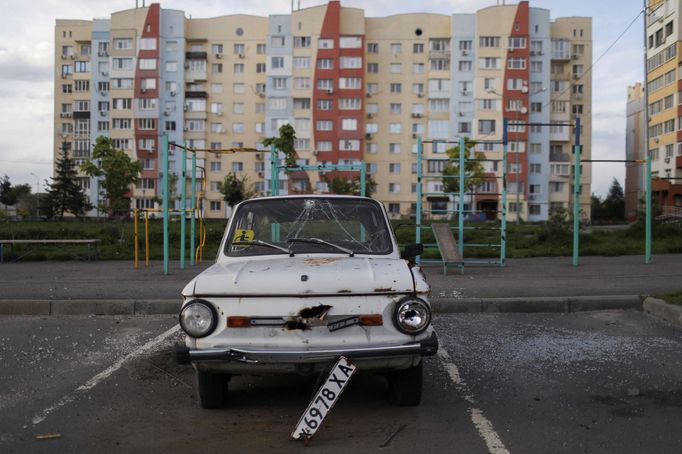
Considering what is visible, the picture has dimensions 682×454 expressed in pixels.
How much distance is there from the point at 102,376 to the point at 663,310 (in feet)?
23.3

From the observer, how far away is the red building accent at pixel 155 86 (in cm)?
8012

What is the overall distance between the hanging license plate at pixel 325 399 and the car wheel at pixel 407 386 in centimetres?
78

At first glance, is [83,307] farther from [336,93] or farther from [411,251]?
[336,93]

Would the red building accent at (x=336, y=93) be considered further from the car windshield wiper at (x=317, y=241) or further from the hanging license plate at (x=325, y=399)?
the hanging license plate at (x=325, y=399)

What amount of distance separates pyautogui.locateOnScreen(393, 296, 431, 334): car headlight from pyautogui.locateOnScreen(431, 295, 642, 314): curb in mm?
5399

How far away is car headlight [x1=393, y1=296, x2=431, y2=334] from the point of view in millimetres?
4789

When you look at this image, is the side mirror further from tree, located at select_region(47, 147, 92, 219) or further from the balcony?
the balcony

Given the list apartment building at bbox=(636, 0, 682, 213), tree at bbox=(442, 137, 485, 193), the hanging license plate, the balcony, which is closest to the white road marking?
the hanging license plate

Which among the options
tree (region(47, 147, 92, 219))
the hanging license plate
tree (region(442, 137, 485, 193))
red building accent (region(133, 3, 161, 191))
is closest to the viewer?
the hanging license plate

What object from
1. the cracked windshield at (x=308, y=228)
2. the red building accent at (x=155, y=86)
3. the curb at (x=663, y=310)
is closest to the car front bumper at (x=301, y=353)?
the cracked windshield at (x=308, y=228)

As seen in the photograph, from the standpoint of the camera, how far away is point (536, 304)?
1020 cm

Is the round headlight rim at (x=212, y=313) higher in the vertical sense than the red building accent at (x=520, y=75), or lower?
lower

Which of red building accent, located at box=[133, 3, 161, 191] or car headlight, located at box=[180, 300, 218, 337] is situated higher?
red building accent, located at box=[133, 3, 161, 191]

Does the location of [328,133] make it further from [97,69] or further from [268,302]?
[268,302]
